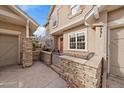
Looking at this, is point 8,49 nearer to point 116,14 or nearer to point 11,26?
point 11,26

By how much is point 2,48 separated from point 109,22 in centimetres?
778

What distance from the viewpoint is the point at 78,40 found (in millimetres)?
9203

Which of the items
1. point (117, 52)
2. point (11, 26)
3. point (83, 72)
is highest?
point (11, 26)

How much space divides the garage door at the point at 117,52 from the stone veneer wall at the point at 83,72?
899mm

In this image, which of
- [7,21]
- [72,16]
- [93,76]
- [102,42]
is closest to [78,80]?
[93,76]

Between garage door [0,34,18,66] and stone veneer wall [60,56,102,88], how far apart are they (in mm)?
5256

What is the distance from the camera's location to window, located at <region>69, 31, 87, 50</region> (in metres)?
8.34

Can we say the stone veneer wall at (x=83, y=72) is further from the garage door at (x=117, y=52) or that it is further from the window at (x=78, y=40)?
the window at (x=78, y=40)

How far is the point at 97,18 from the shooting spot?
214 inches

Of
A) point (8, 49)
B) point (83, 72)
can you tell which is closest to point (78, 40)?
point (83, 72)

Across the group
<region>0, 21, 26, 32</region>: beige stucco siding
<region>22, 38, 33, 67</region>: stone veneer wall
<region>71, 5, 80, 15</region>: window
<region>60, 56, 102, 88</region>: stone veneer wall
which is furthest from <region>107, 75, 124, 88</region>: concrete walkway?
<region>0, 21, 26, 32</region>: beige stucco siding

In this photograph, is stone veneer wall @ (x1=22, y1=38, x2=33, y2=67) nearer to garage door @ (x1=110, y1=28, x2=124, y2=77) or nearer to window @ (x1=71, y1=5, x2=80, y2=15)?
window @ (x1=71, y1=5, x2=80, y2=15)

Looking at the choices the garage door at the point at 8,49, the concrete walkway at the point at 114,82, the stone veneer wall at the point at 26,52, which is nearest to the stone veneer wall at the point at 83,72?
the concrete walkway at the point at 114,82

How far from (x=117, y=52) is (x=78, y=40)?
4.50m
